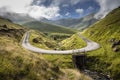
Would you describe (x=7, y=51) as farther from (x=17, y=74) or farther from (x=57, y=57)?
(x=57, y=57)

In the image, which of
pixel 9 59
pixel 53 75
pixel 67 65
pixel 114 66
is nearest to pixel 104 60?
pixel 114 66

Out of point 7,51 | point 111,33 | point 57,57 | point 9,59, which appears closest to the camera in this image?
point 9,59

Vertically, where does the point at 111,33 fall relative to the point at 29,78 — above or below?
above

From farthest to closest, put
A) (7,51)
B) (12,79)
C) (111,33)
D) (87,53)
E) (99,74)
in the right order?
(111,33)
(87,53)
(99,74)
(7,51)
(12,79)

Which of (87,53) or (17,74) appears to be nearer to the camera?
(17,74)

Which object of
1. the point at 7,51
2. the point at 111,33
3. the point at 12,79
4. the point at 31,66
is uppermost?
the point at 111,33

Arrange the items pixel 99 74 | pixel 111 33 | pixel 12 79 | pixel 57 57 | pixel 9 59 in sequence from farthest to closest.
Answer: pixel 111 33 → pixel 57 57 → pixel 99 74 → pixel 9 59 → pixel 12 79

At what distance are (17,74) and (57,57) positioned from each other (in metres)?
51.9

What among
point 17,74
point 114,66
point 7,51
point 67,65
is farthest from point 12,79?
point 114,66

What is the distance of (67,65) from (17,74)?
4681 centimetres

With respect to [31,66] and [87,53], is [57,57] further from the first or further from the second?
[31,66]

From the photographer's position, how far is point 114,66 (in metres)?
116

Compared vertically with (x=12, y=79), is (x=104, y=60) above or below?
above

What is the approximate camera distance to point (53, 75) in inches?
3450
